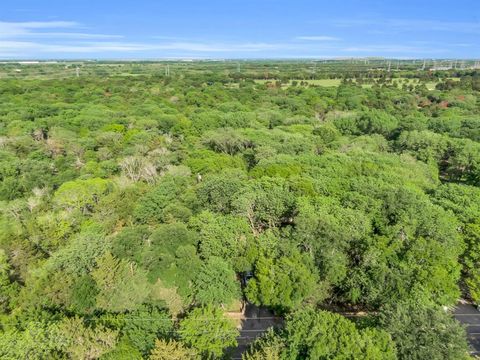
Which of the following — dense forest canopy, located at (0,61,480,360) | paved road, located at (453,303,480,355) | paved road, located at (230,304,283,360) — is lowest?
paved road, located at (230,304,283,360)

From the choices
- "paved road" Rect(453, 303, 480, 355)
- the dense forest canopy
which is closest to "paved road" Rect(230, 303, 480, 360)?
"paved road" Rect(453, 303, 480, 355)

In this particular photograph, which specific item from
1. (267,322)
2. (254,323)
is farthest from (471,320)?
(254,323)

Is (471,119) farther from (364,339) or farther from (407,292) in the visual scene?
(364,339)

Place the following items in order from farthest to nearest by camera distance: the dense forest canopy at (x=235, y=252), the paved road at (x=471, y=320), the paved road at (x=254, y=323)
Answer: the paved road at (x=254, y=323), the paved road at (x=471, y=320), the dense forest canopy at (x=235, y=252)

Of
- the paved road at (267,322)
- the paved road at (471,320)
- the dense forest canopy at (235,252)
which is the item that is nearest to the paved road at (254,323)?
the paved road at (267,322)

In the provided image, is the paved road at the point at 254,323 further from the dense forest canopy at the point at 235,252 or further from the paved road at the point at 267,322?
the dense forest canopy at the point at 235,252

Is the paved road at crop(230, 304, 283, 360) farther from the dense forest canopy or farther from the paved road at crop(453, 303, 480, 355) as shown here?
the paved road at crop(453, 303, 480, 355)

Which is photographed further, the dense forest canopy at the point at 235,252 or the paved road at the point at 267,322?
the paved road at the point at 267,322

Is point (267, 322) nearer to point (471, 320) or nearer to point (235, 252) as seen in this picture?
point (235, 252)
